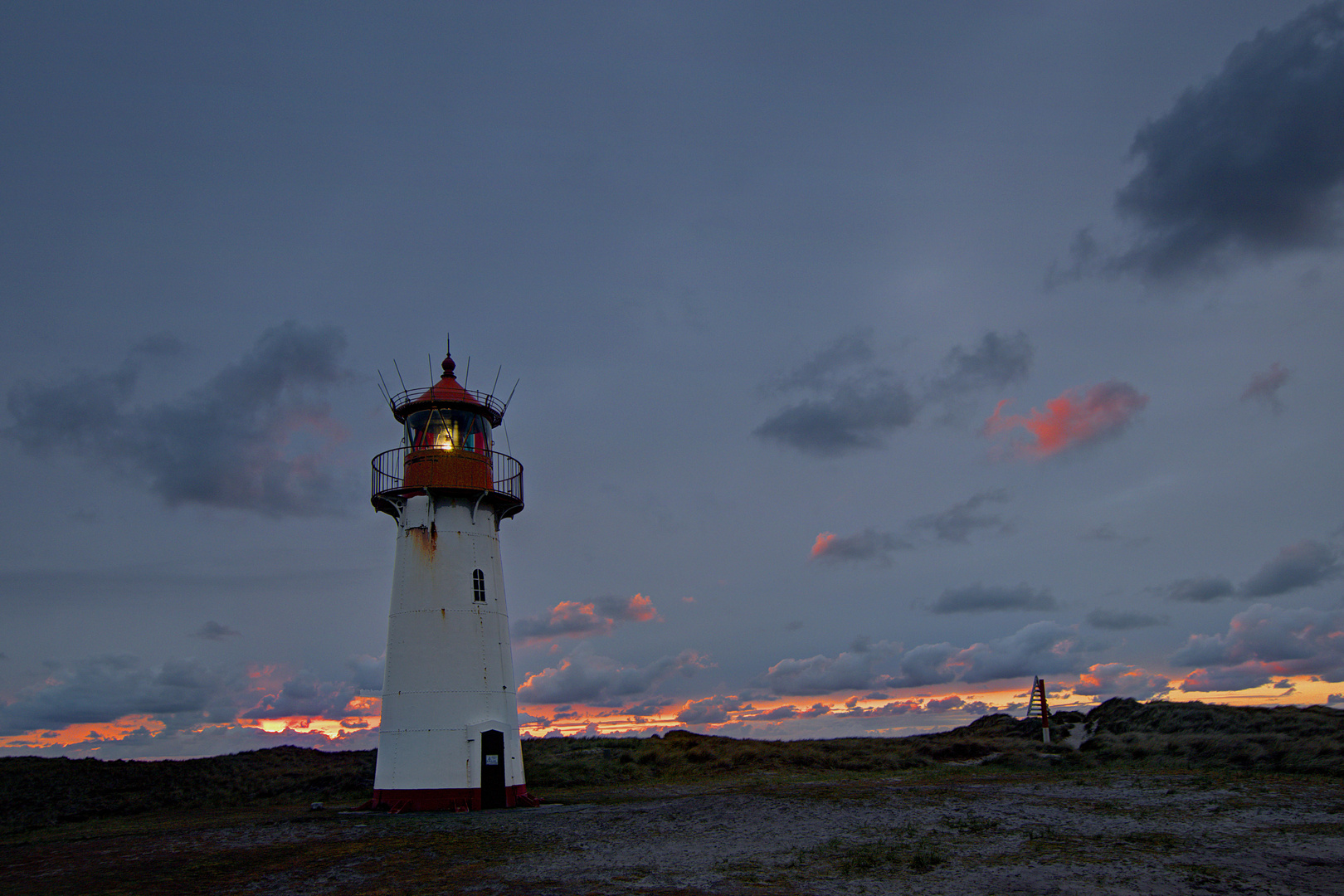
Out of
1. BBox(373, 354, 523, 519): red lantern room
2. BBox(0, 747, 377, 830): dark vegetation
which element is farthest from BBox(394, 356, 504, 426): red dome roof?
BBox(0, 747, 377, 830): dark vegetation

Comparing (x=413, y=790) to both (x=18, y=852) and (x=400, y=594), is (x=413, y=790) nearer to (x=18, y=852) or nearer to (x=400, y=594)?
(x=400, y=594)

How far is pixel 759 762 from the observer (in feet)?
120

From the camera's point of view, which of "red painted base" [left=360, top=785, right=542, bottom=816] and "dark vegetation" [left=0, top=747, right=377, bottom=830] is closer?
"red painted base" [left=360, top=785, right=542, bottom=816]

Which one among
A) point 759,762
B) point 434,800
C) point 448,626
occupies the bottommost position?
point 759,762

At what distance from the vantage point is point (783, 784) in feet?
88.8

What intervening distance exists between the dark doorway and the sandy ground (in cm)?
110

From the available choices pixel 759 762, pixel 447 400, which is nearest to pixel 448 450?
pixel 447 400

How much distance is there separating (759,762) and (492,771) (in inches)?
627

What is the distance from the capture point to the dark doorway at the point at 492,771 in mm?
24188

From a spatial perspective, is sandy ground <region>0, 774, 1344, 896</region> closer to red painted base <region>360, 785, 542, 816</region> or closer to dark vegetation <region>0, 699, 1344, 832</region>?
red painted base <region>360, 785, 542, 816</region>

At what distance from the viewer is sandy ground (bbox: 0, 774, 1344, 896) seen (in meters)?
12.5

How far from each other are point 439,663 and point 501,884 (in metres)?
12.0

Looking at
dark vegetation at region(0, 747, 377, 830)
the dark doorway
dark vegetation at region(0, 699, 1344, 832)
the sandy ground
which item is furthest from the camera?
dark vegetation at region(0, 747, 377, 830)

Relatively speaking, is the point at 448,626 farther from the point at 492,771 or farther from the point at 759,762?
the point at 759,762
